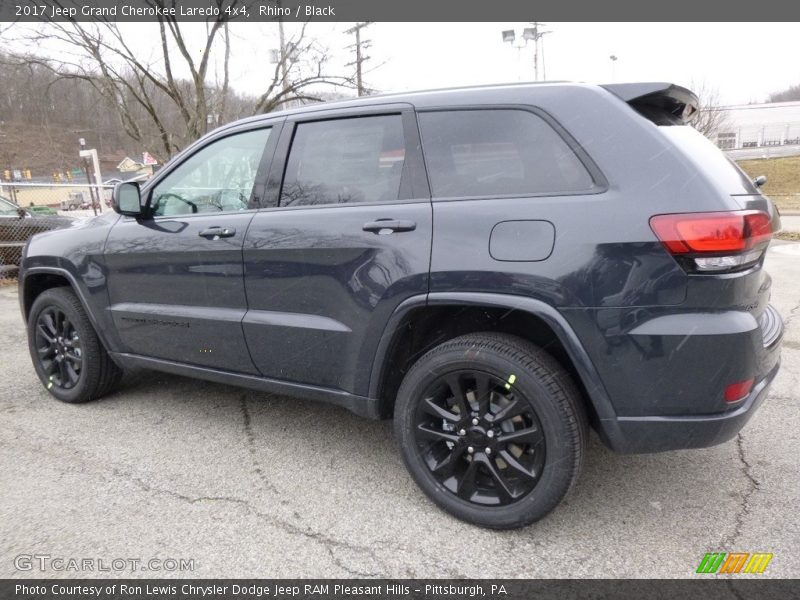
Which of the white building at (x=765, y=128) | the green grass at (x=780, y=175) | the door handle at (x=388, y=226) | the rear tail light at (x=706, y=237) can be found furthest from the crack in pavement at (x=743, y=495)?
the white building at (x=765, y=128)

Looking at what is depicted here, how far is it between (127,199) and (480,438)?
2.45m

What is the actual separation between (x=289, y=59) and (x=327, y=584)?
12.5 meters

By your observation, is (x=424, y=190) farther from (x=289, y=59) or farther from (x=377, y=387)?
(x=289, y=59)

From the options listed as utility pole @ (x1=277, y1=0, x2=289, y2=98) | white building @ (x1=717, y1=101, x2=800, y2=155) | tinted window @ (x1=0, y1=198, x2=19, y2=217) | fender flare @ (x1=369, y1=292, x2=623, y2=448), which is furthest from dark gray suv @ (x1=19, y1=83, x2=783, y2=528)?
white building @ (x1=717, y1=101, x2=800, y2=155)

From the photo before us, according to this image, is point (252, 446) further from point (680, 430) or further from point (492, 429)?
point (680, 430)

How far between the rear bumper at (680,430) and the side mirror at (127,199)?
286 cm

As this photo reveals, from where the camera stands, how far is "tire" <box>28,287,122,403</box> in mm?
3838

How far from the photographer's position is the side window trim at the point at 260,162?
305 cm

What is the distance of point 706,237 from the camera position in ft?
6.61

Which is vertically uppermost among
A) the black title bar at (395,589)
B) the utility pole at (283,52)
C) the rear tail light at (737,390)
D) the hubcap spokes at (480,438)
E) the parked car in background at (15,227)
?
the utility pole at (283,52)

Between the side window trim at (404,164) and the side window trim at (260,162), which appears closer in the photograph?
the side window trim at (404,164)

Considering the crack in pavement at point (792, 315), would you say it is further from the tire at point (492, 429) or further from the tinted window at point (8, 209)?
the tinted window at point (8, 209)

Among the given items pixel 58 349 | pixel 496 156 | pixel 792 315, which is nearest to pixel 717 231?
pixel 496 156
